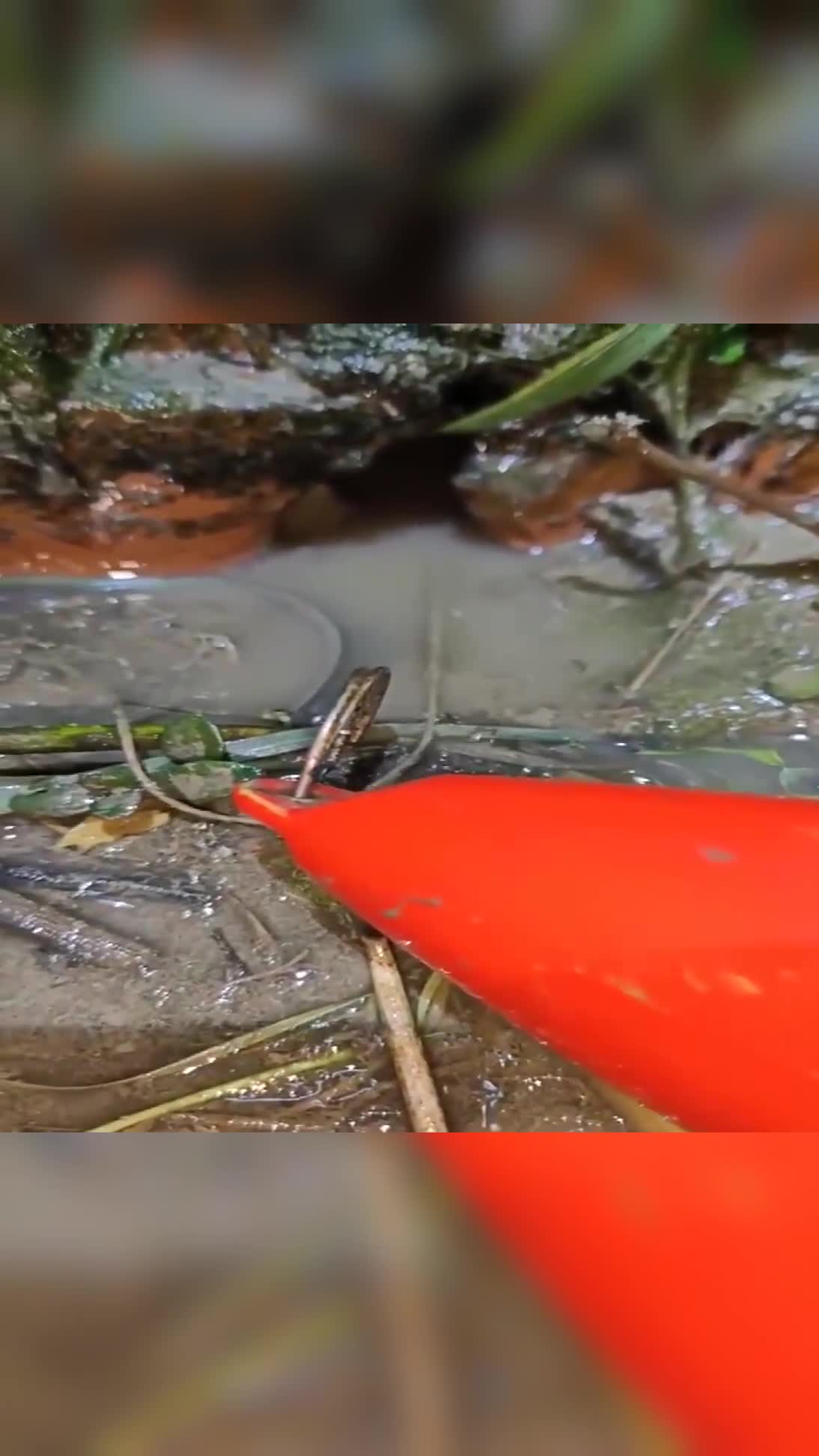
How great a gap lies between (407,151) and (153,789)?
44 centimetres

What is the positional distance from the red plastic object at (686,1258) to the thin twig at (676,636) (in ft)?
1.07

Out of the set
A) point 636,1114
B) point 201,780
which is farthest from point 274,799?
point 636,1114

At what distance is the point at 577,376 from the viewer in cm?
63

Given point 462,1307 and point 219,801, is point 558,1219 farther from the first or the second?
point 219,801

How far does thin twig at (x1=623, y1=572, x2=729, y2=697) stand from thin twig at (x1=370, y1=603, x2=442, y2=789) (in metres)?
0.13

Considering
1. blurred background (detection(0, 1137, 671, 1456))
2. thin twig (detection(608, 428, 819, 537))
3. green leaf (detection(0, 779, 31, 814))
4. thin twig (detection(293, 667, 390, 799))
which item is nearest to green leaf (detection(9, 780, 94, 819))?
green leaf (detection(0, 779, 31, 814))

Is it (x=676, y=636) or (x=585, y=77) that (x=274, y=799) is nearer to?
(x=676, y=636)

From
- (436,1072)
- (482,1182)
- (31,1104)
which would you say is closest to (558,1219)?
(482,1182)

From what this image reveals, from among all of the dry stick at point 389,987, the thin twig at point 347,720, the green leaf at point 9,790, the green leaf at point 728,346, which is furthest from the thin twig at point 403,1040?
the green leaf at point 728,346

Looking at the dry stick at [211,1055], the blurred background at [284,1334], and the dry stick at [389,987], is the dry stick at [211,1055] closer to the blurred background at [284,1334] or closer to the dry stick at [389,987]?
the dry stick at [389,987]

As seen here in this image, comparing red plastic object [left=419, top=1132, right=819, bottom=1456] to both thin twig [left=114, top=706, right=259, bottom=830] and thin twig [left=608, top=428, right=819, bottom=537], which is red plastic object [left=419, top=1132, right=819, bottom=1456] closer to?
thin twig [left=114, top=706, right=259, bottom=830]

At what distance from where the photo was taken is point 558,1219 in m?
0.41

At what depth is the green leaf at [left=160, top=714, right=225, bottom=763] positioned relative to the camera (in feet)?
2.31

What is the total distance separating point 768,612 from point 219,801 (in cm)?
38
